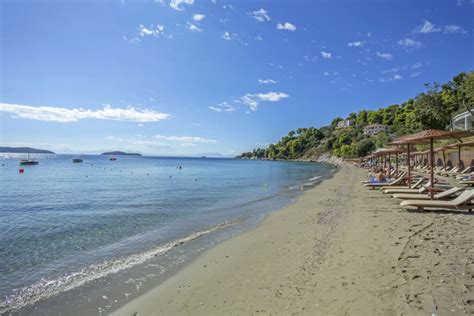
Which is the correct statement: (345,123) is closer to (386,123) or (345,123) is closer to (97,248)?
(386,123)

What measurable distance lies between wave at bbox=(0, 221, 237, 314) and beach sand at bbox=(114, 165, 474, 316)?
1541mm

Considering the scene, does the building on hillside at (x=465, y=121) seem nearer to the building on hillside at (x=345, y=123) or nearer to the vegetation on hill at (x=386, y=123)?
the vegetation on hill at (x=386, y=123)

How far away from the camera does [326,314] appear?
149 inches

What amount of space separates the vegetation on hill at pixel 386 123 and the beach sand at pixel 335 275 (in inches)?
528

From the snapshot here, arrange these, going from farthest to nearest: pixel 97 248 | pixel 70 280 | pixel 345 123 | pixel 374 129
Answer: pixel 345 123
pixel 374 129
pixel 97 248
pixel 70 280

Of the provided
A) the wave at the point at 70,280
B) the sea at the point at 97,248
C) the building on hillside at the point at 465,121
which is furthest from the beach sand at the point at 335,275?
the building on hillside at the point at 465,121

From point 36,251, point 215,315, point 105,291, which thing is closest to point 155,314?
point 215,315

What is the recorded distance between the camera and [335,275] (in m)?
4.94

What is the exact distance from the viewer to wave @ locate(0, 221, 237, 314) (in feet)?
17.0

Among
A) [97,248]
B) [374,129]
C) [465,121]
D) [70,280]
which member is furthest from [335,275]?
[374,129]

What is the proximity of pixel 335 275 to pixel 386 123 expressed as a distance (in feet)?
454

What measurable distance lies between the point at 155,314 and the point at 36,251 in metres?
5.75

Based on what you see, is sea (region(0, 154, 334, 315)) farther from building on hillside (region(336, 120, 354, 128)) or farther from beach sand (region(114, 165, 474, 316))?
building on hillside (region(336, 120, 354, 128))

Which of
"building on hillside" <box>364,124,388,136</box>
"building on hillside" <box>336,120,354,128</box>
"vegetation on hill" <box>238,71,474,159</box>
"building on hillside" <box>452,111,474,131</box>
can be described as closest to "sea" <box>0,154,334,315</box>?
"vegetation on hill" <box>238,71,474,159</box>
